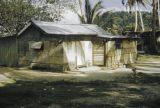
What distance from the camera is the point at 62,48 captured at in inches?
1029

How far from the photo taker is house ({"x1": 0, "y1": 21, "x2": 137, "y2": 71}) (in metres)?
26.5

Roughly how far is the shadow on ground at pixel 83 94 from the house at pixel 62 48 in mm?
6011

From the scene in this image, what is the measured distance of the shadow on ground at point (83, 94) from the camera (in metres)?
13.8

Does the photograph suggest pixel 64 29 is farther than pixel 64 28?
No

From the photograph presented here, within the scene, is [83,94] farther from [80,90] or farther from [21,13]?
[21,13]

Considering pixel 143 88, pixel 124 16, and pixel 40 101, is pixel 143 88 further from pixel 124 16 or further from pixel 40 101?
pixel 124 16

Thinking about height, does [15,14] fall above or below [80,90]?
above

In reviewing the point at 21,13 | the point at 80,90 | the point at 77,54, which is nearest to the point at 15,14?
the point at 21,13

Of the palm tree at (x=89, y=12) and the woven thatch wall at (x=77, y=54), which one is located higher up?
the palm tree at (x=89, y=12)

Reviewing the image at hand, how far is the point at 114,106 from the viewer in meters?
13.4

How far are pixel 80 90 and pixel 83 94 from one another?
4.23ft

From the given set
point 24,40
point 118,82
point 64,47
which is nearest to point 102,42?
point 64,47

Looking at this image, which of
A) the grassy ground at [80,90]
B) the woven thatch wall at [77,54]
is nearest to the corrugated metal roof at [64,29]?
the woven thatch wall at [77,54]

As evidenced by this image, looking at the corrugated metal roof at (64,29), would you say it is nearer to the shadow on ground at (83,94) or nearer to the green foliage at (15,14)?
the shadow on ground at (83,94)
